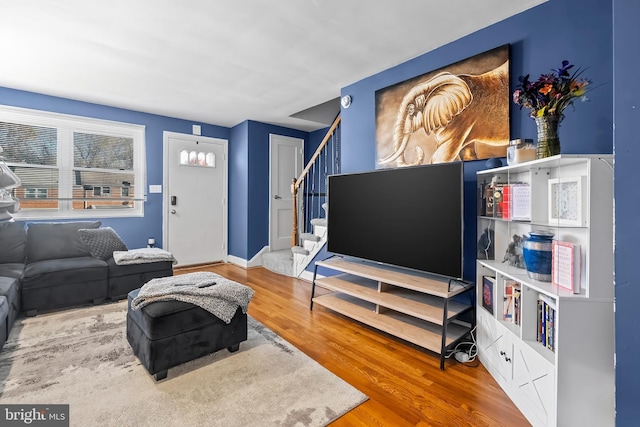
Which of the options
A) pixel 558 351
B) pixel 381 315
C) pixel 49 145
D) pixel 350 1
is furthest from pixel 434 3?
pixel 49 145

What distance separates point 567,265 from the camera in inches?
57.8

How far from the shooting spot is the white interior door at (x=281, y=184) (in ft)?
17.6

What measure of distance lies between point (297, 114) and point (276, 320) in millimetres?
3239

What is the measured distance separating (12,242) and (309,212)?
3758 millimetres

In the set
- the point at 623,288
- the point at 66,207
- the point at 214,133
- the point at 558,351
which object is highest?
the point at 214,133

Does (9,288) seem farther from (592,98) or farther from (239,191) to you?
(592,98)

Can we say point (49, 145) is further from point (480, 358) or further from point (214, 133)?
point (480, 358)

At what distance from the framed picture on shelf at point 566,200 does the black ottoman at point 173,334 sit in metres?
2.09

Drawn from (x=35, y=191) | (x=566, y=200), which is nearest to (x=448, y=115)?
(x=566, y=200)

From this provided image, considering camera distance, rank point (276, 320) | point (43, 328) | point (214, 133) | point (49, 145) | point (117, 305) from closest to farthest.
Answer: point (43, 328) < point (276, 320) < point (117, 305) < point (49, 145) < point (214, 133)

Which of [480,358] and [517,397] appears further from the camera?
[480,358]

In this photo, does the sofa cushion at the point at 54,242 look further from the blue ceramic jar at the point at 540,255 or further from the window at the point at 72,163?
the blue ceramic jar at the point at 540,255

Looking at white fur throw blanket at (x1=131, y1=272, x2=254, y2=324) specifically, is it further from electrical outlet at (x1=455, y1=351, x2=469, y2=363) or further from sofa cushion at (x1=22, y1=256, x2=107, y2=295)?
electrical outlet at (x1=455, y1=351, x2=469, y2=363)

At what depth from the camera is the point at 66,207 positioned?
4.03 meters
